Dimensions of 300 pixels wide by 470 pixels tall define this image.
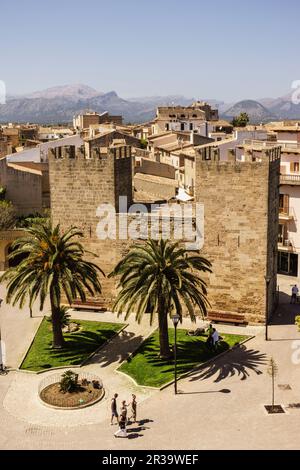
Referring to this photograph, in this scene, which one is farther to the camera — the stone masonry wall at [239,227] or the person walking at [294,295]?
the person walking at [294,295]

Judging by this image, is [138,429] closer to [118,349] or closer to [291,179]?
[118,349]

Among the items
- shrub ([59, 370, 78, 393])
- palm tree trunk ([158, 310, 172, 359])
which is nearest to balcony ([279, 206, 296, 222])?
palm tree trunk ([158, 310, 172, 359])

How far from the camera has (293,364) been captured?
2527 centimetres

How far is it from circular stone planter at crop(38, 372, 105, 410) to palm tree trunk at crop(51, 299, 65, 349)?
3025mm

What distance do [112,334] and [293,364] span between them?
29.1 ft

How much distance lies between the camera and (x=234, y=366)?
25.2m

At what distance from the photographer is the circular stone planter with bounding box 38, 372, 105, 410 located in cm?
2242

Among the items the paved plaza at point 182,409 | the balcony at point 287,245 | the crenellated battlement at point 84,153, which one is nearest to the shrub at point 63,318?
the paved plaza at point 182,409

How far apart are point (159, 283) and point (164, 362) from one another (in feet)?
12.1

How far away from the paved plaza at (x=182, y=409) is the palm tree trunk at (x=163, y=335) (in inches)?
65.4

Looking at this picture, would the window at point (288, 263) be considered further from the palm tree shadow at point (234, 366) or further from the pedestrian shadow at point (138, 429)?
the pedestrian shadow at point (138, 429)

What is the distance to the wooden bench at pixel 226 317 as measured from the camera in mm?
29625

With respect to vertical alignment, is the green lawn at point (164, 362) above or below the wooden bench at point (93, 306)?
below
